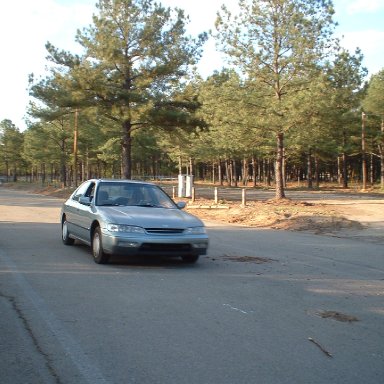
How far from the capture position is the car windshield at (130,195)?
988 centimetres

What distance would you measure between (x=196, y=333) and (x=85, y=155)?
53.1 m

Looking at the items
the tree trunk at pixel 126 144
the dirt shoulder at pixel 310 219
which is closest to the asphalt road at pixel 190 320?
the dirt shoulder at pixel 310 219

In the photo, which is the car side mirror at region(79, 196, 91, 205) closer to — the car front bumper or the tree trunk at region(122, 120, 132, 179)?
the car front bumper

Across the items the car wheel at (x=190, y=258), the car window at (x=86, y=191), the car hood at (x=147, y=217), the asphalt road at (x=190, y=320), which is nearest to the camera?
the asphalt road at (x=190, y=320)

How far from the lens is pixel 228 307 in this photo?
20.6 ft

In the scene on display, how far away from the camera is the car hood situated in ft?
28.3

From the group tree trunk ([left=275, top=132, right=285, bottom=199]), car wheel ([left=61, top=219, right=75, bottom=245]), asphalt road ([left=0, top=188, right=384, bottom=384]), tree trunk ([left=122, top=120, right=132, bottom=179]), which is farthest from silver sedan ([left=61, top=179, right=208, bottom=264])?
tree trunk ([left=122, top=120, right=132, bottom=179])

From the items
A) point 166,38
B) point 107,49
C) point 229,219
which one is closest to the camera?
point 229,219

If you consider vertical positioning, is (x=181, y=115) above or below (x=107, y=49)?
below

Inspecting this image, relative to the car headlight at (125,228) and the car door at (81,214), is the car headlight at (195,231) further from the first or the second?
the car door at (81,214)

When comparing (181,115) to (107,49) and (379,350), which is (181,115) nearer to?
(107,49)

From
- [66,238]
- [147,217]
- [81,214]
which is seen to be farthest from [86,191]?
A: [147,217]

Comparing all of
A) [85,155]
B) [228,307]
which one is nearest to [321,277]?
[228,307]

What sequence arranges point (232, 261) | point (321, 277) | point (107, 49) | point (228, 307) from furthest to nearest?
point (107, 49), point (232, 261), point (321, 277), point (228, 307)
